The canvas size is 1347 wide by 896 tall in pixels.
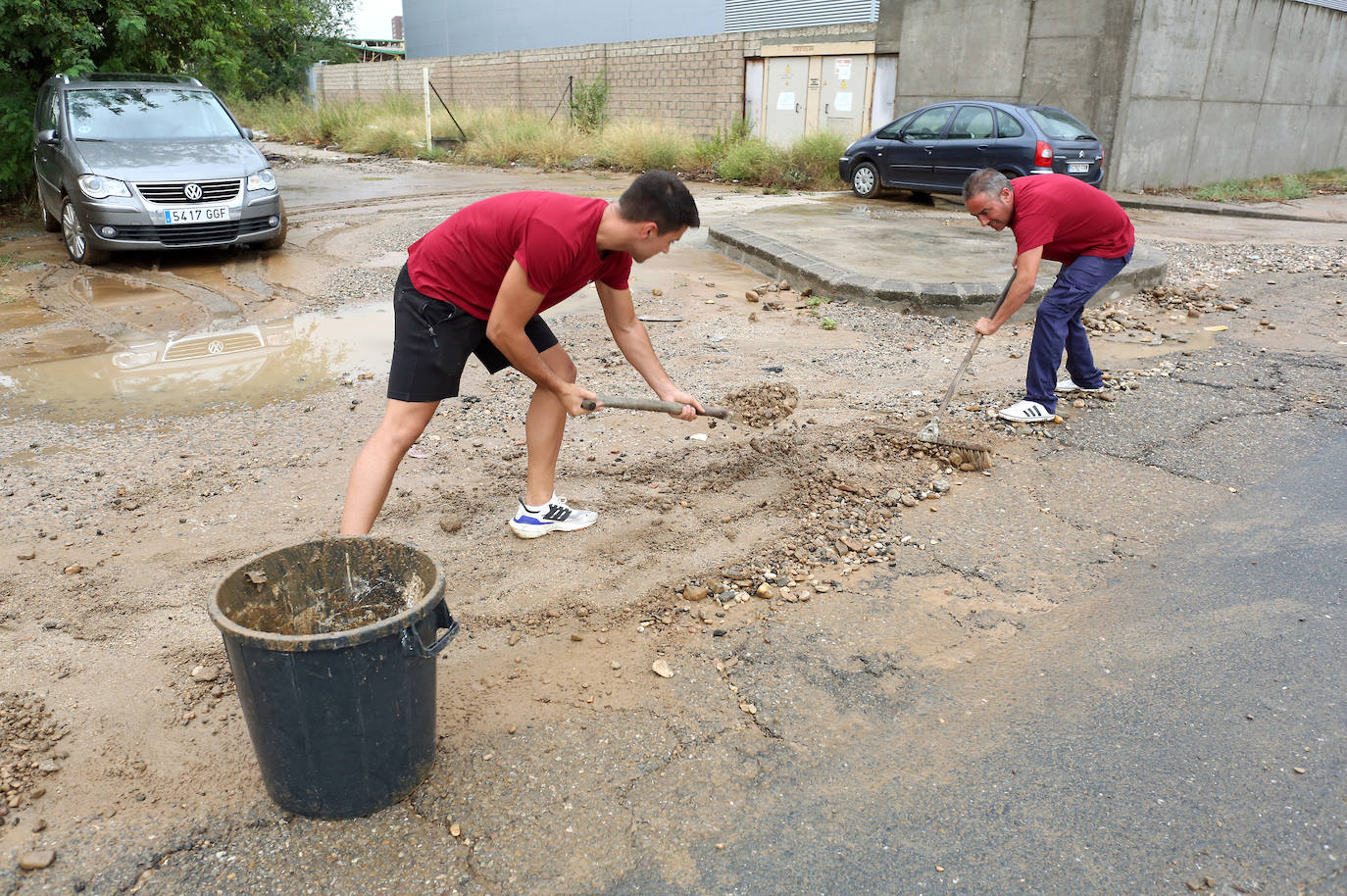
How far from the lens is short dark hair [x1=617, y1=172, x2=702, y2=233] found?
2875 mm

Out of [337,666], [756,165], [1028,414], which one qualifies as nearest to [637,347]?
[337,666]

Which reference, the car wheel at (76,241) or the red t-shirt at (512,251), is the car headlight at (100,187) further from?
the red t-shirt at (512,251)

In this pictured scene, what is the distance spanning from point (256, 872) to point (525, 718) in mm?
794

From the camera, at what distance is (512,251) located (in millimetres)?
3037

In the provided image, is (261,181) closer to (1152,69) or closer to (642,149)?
(642,149)

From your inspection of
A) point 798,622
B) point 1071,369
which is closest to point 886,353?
point 1071,369

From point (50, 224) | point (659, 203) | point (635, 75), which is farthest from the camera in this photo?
point (635, 75)

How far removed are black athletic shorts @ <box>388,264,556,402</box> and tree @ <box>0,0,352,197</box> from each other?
368 inches

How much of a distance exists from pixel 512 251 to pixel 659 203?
0.52 metres

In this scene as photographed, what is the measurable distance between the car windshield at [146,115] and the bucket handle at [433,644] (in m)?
8.83

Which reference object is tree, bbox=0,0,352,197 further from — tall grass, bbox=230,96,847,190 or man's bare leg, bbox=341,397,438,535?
man's bare leg, bbox=341,397,438,535

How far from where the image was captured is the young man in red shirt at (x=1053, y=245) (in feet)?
15.5

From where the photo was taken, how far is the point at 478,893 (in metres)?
2.08

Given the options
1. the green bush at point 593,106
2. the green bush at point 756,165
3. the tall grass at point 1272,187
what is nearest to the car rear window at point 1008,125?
the green bush at point 756,165
